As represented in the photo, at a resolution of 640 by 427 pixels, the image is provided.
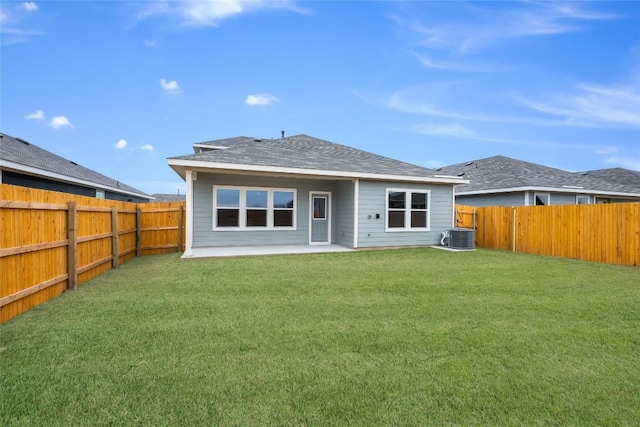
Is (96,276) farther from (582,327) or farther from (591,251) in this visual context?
(591,251)

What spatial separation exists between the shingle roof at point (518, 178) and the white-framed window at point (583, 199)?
1.47ft

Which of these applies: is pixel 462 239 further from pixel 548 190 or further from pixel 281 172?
pixel 281 172

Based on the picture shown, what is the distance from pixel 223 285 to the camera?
581 cm

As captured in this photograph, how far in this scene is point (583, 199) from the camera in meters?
16.4

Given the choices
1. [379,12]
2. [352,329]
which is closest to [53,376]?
[352,329]

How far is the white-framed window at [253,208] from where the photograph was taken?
1090 centimetres

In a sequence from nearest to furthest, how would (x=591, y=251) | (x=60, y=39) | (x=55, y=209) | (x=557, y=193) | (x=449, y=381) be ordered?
(x=449, y=381) < (x=55, y=209) < (x=591, y=251) < (x=60, y=39) < (x=557, y=193)

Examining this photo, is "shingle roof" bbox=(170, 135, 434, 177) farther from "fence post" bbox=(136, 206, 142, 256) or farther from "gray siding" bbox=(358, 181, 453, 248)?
"fence post" bbox=(136, 206, 142, 256)

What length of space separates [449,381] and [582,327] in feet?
8.05

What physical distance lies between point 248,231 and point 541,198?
13848 mm

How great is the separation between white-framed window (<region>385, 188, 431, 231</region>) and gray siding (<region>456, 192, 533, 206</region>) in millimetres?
6102

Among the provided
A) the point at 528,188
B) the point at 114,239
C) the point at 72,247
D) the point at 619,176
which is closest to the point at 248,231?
the point at 114,239

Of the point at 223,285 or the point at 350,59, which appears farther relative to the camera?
the point at 350,59

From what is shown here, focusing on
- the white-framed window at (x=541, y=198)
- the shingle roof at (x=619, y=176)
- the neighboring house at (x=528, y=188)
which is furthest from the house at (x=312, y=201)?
the shingle roof at (x=619, y=176)
